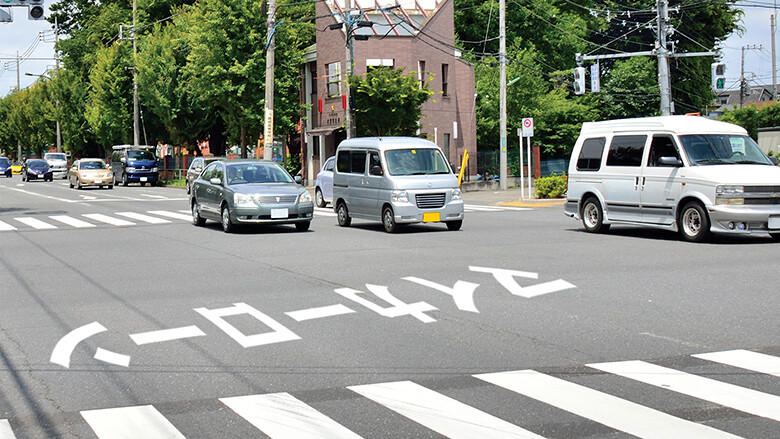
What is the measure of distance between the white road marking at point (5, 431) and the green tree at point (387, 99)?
34010mm

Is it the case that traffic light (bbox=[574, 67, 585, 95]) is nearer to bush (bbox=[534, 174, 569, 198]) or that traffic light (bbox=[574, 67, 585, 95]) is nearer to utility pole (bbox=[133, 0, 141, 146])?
bush (bbox=[534, 174, 569, 198])

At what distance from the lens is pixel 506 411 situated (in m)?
5.83

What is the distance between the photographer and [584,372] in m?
6.88

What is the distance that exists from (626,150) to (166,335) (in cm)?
1179

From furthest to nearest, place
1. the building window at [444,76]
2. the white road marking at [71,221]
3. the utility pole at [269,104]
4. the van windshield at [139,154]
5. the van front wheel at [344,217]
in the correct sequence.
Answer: the van windshield at [139,154], the building window at [444,76], the utility pole at [269,104], the white road marking at [71,221], the van front wheel at [344,217]

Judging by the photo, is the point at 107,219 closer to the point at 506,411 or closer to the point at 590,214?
the point at 590,214

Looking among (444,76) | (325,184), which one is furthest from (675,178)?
(444,76)

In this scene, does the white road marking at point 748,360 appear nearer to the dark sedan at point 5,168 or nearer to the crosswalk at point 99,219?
the crosswalk at point 99,219

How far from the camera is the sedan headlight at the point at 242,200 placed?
19.4 m

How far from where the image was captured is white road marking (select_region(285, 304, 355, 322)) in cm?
938

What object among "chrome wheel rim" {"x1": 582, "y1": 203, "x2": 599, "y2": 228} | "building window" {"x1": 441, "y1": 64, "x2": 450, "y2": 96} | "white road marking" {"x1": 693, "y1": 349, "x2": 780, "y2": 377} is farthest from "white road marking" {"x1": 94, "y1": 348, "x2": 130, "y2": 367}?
"building window" {"x1": 441, "y1": 64, "x2": 450, "y2": 96}

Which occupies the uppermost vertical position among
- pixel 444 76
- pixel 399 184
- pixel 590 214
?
pixel 444 76

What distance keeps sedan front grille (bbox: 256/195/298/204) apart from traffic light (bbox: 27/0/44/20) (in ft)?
29.0

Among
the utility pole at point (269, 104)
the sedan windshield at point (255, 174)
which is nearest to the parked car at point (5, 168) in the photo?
the utility pole at point (269, 104)
